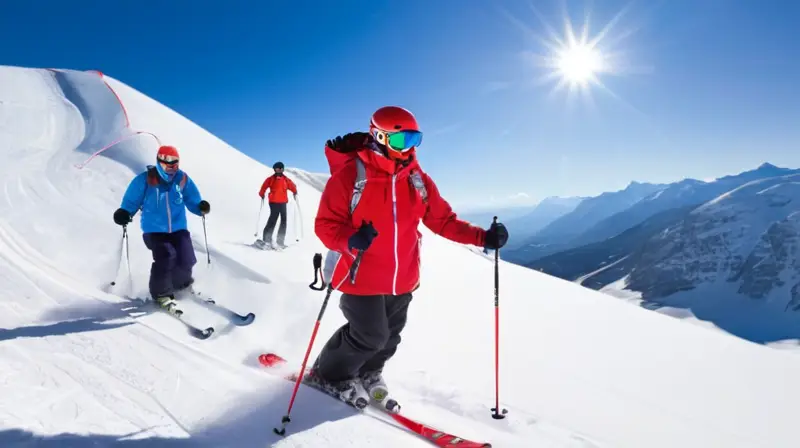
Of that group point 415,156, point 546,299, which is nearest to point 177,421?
point 415,156

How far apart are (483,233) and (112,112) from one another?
18.5 metres

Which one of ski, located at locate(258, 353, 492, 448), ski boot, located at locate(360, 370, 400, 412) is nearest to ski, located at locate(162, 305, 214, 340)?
ski, located at locate(258, 353, 492, 448)

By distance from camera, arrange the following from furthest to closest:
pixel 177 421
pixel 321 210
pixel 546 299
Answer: pixel 546 299
pixel 321 210
pixel 177 421

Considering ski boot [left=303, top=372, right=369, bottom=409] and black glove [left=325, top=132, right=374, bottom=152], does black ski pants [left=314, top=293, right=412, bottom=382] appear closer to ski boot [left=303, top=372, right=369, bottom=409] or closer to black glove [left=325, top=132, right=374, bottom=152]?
ski boot [left=303, top=372, right=369, bottom=409]

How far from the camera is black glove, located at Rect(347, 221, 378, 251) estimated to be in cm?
311

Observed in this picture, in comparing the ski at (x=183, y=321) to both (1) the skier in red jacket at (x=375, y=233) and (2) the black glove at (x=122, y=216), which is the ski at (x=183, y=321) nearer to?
(2) the black glove at (x=122, y=216)

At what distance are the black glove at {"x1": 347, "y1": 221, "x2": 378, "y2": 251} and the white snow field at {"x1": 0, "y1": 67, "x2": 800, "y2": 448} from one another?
1.39 meters

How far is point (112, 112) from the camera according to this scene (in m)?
17.1

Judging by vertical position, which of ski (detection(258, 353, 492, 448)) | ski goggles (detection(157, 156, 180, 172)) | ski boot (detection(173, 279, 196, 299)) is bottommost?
ski (detection(258, 353, 492, 448))

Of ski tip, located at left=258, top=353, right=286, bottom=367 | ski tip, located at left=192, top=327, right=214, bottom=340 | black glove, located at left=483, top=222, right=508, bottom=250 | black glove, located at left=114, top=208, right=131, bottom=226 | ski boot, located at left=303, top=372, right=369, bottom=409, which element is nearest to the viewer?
ski boot, located at left=303, top=372, right=369, bottom=409

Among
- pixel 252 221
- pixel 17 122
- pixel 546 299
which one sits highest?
pixel 17 122

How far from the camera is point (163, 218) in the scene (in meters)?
5.90

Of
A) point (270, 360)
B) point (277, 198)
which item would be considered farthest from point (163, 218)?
point (277, 198)

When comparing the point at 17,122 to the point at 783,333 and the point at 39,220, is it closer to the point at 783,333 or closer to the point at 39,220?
the point at 39,220
